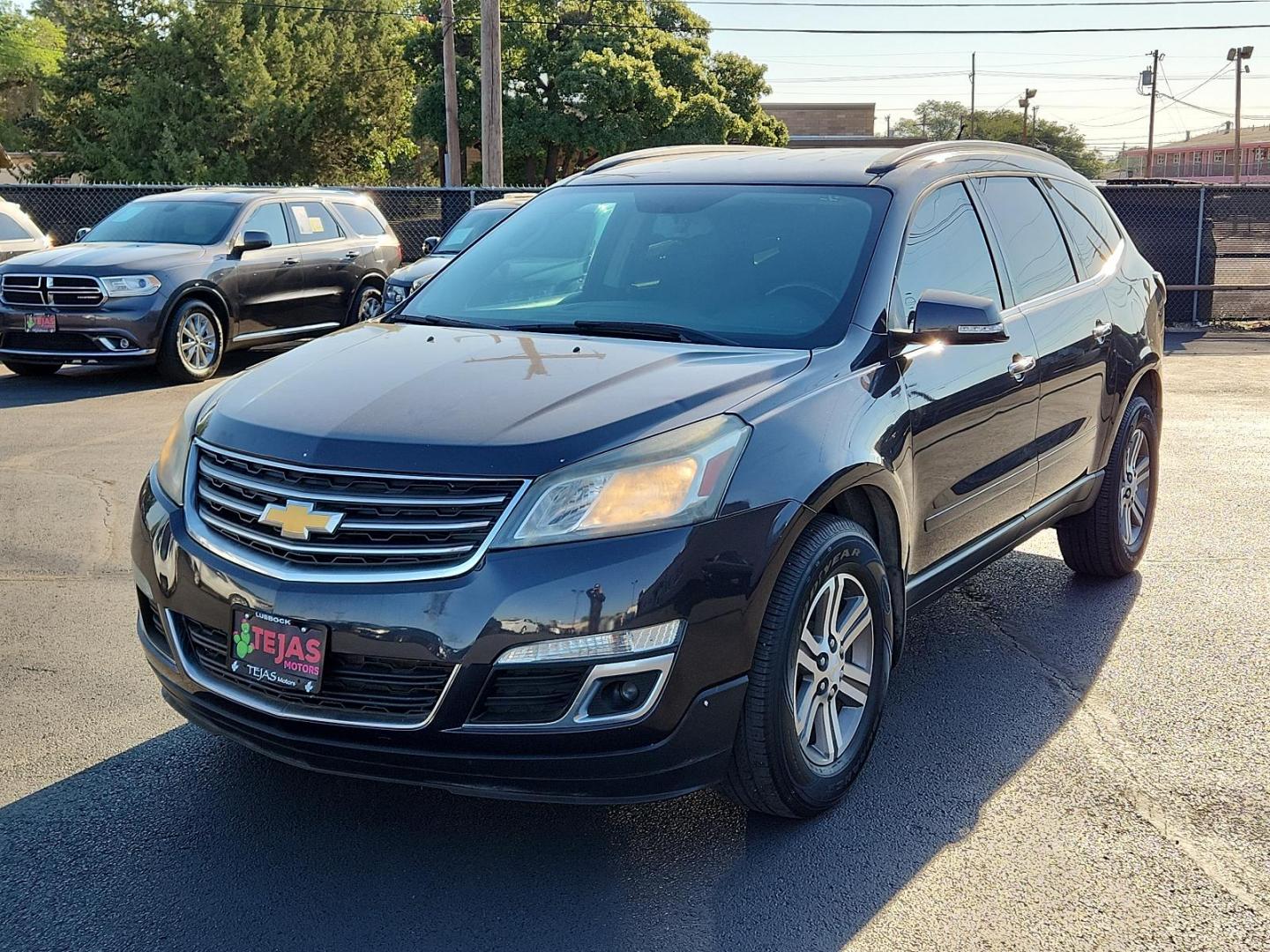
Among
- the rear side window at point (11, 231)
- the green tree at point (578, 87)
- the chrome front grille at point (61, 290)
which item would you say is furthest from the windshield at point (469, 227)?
the green tree at point (578, 87)

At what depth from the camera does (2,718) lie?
414 centimetres

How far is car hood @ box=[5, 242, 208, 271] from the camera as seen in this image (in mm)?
11391

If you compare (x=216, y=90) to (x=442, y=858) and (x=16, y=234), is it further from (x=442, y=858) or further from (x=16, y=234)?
(x=442, y=858)

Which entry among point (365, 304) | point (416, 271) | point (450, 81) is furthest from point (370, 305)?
point (450, 81)

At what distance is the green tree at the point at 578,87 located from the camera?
151 ft

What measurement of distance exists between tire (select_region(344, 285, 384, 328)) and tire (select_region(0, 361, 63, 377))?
291 cm

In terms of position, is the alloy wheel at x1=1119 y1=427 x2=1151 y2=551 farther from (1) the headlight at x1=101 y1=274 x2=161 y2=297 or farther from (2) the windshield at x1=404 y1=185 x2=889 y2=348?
(1) the headlight at x1=101 y1=274 x2=161 y2=297

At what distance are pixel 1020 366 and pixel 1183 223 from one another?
45.4 ft

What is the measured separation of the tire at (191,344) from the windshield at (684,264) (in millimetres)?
7676

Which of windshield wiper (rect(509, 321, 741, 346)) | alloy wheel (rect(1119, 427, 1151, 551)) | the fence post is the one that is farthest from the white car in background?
the fence post

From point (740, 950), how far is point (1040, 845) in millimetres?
975

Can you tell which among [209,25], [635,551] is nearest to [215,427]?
[635,551]

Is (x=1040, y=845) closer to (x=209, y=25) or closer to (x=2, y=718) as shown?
(x=2, y=718)

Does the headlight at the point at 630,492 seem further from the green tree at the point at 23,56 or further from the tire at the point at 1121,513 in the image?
the green tree at the point at 23,56
